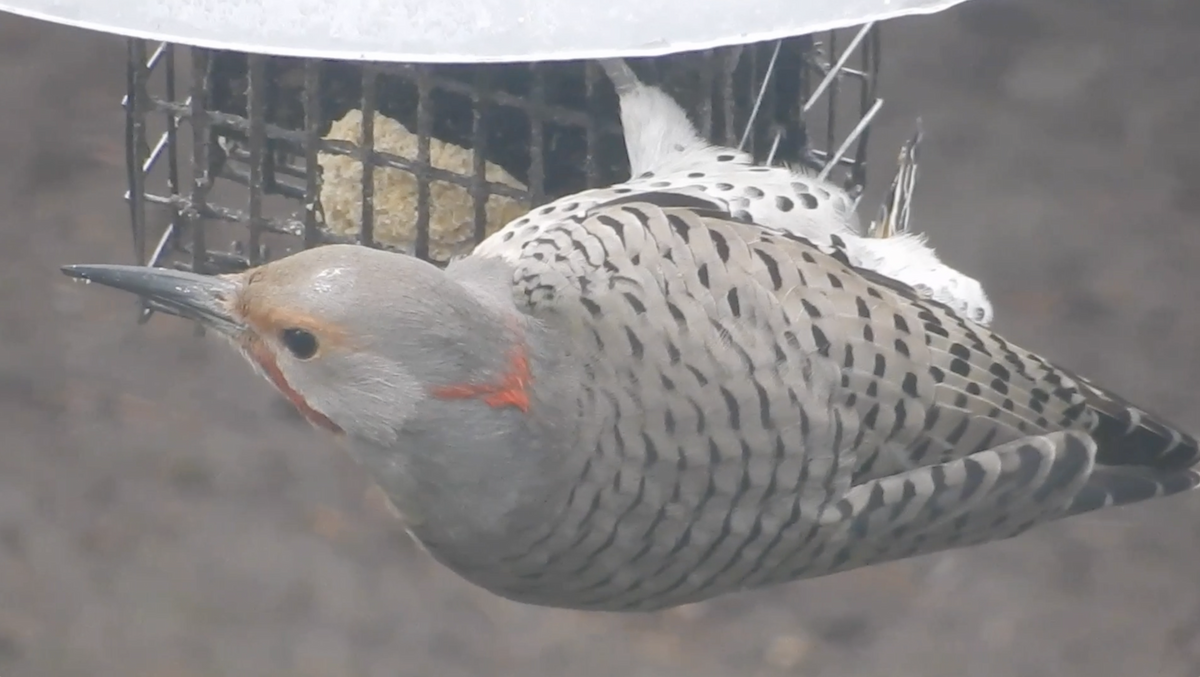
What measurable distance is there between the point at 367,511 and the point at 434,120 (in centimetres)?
172

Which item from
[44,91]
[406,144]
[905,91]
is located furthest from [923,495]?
[44,91]

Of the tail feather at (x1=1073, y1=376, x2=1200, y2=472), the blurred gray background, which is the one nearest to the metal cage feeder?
the tail feather at (x1=1073, y1=376, x2=1200, y2=472)

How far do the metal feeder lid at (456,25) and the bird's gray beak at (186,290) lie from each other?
43cm

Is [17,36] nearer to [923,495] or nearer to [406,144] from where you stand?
[406,144]

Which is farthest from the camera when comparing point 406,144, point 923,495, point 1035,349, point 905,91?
point 905,91

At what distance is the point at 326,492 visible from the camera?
3512 millimetres

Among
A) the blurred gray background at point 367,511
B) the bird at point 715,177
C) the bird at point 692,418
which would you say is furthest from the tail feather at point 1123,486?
the blurred gray background at point 367,511

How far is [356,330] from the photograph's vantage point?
1396 millimetres

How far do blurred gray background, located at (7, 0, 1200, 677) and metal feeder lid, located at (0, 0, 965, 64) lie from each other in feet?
7.91

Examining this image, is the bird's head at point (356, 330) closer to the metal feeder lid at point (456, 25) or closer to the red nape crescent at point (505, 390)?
the red nape crescent at point (505, 390)

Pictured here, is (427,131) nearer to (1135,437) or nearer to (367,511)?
(1135,437)

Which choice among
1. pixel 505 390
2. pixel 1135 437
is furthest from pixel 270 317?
pixel 1135 437

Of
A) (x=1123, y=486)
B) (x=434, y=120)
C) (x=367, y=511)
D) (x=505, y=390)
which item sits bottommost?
(x=367, y=511)

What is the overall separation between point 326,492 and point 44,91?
1.21 meters
